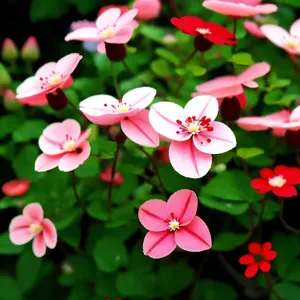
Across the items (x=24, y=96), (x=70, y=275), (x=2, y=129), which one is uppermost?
(x=24, y=96)

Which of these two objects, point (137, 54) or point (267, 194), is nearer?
point (267, 194)

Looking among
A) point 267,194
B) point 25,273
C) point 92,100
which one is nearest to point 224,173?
point 267,194

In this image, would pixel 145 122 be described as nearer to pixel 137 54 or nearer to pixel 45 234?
pixel 45 234

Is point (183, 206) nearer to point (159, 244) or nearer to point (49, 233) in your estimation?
point (159, 244)

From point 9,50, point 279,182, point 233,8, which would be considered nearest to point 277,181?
point 279,182

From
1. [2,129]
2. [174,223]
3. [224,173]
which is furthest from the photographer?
[2,129]

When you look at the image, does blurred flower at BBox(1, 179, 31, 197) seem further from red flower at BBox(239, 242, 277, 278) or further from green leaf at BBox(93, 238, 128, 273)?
red flower at BBox(239, 242, 277, 278)

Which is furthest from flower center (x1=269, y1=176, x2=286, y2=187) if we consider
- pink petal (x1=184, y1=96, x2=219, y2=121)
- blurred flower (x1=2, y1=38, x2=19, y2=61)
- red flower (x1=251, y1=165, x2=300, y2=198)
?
blurred flower (x1=2, y1=38, x2=19, y2=61)
